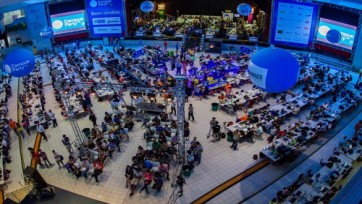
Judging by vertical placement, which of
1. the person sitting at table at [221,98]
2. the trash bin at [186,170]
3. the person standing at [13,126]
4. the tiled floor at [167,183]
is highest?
the person sitting at table at [221,98]

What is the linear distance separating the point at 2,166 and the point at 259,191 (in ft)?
42.2

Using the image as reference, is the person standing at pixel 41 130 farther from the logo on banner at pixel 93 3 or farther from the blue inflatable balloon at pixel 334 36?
the blue inflatable balloon at pixel 334 36

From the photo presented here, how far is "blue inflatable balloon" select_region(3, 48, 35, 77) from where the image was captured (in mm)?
18000

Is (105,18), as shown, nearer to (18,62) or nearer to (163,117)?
(163,117)

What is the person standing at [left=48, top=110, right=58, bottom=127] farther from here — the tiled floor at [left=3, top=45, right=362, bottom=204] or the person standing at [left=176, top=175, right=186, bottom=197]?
the person standing at [left=176, top=175, right=186, bottom=197]

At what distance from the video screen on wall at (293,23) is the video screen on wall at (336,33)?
0.79 meters

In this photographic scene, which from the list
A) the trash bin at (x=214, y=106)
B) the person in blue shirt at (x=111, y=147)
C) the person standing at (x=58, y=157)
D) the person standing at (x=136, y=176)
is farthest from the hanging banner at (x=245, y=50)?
the person standing at (x=58, y=157)

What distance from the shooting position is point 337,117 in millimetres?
20875

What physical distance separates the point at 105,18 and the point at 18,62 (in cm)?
1771

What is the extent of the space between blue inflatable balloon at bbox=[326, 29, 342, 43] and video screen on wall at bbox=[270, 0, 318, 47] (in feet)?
9.12

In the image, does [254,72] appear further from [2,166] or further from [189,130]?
[2,166]

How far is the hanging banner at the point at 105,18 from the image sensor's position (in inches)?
1336

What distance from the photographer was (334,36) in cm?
2727

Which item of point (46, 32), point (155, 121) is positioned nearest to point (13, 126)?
point (155, 121)
